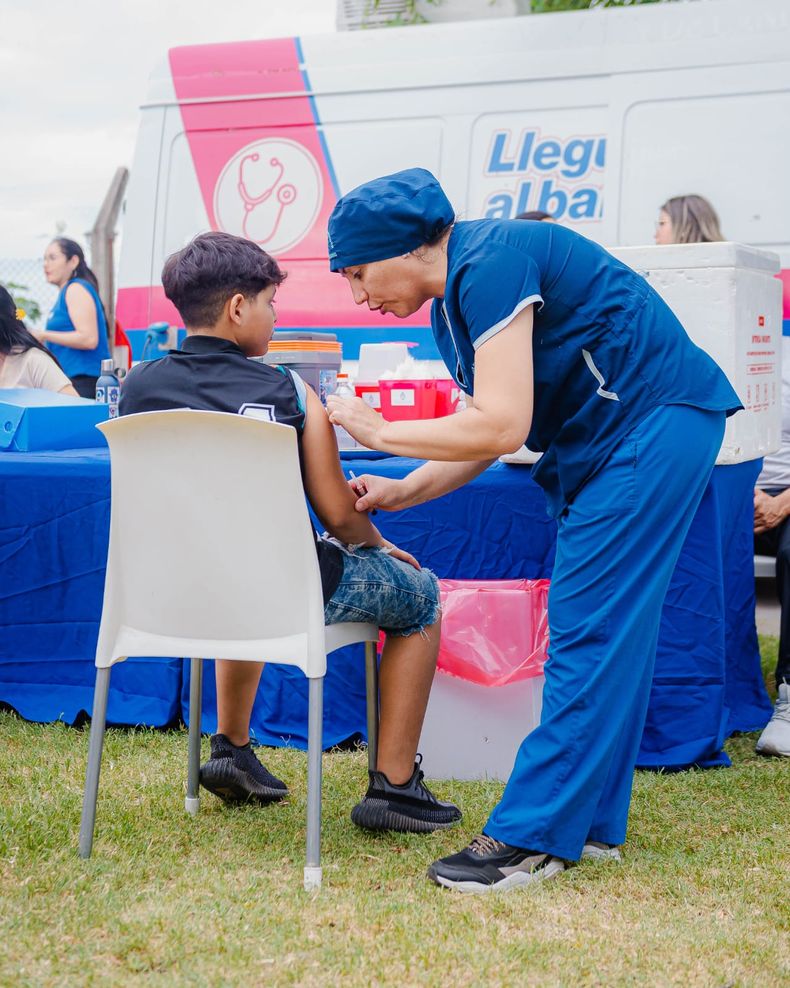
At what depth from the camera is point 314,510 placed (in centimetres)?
236

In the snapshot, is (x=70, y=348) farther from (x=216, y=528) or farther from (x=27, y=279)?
(x=216, y=528)

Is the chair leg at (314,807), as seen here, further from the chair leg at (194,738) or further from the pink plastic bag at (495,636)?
the pink plastic bag at (495,636)

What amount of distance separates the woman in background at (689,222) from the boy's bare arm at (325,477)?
2392mm

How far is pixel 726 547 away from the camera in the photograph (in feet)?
10.4

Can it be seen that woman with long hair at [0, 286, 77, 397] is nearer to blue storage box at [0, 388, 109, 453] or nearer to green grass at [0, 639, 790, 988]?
blue storage box at [0, 388, 109, 453]

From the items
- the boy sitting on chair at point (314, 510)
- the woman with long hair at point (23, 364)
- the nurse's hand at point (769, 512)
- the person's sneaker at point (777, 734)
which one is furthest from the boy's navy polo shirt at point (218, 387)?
the woman with long hair at point (23, 364)

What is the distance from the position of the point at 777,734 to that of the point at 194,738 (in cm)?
150

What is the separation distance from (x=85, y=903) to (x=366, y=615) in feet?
2.41

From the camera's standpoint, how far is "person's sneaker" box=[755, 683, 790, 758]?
3.09 meters

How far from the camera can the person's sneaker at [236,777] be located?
258cm

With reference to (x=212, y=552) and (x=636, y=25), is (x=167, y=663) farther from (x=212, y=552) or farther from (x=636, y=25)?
(x=636, y=25)

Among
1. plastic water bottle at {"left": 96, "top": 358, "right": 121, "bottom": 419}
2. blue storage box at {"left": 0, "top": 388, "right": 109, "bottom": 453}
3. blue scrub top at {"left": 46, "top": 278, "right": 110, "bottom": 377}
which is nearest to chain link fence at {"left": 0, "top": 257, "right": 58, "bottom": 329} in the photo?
blue scrub top at {"left": 46, "top": 278, "right": 110, "bottom": 377}

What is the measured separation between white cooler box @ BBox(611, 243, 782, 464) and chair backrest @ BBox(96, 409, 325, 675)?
1.14 meters

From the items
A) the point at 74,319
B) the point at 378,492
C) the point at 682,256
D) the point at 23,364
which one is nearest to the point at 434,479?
the point at 378,492
